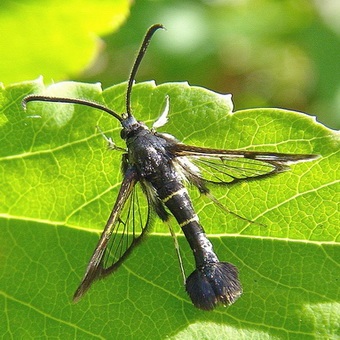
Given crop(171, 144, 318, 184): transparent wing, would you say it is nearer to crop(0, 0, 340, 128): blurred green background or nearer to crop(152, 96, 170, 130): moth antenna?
crop(152, 96, 170, 130): moth antenna

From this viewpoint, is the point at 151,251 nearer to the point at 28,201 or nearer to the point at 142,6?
the point at 28,201

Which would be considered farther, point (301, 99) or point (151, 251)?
point (301, 99)

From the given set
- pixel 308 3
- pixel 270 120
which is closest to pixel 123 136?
pixel 270 120

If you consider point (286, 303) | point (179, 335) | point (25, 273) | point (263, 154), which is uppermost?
point (263, 154)

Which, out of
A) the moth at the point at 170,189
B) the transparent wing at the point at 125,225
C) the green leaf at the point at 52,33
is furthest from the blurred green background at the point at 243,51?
the transparent wing at the point at 125,225

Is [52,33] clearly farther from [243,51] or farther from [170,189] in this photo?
[243,51]

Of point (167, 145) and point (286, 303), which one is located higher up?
Result: point (167, 145)

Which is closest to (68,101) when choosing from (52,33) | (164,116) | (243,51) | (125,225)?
(164,116)

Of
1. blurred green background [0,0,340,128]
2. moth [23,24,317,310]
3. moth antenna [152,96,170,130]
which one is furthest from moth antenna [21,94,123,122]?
blurred green background [0,0,340,128]

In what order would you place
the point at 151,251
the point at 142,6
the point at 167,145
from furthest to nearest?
the point at 142,6
the point at 167,145
the point at 151,251
